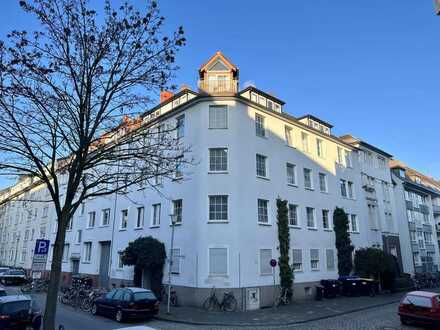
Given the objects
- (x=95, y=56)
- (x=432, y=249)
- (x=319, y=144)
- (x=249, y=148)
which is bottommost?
(x=432, y=249)

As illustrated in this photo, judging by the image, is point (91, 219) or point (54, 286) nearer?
point (54, 286)

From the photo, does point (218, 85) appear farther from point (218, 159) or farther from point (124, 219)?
point (124, 219)

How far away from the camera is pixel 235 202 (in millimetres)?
22031

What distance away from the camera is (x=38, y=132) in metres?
10.3

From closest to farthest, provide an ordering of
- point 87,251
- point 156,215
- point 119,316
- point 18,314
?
1. point 18,314
2. point 119,316
3. point 156,215
4. point 87,251

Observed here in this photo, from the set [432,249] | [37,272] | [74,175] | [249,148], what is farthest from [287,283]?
[432,249]

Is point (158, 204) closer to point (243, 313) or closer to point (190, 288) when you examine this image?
point (190, 288)

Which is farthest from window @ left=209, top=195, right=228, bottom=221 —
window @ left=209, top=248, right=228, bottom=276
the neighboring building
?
the neighboring building

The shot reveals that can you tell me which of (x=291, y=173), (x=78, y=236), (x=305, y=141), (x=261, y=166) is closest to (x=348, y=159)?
(x=305, y=141)

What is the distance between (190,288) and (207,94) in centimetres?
1271

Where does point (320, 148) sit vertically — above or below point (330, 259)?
above

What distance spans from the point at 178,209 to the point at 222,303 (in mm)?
7010

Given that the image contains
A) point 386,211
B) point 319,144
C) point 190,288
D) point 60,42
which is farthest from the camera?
point 386,211

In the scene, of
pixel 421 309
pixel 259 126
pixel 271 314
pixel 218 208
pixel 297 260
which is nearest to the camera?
pixel 421 309
